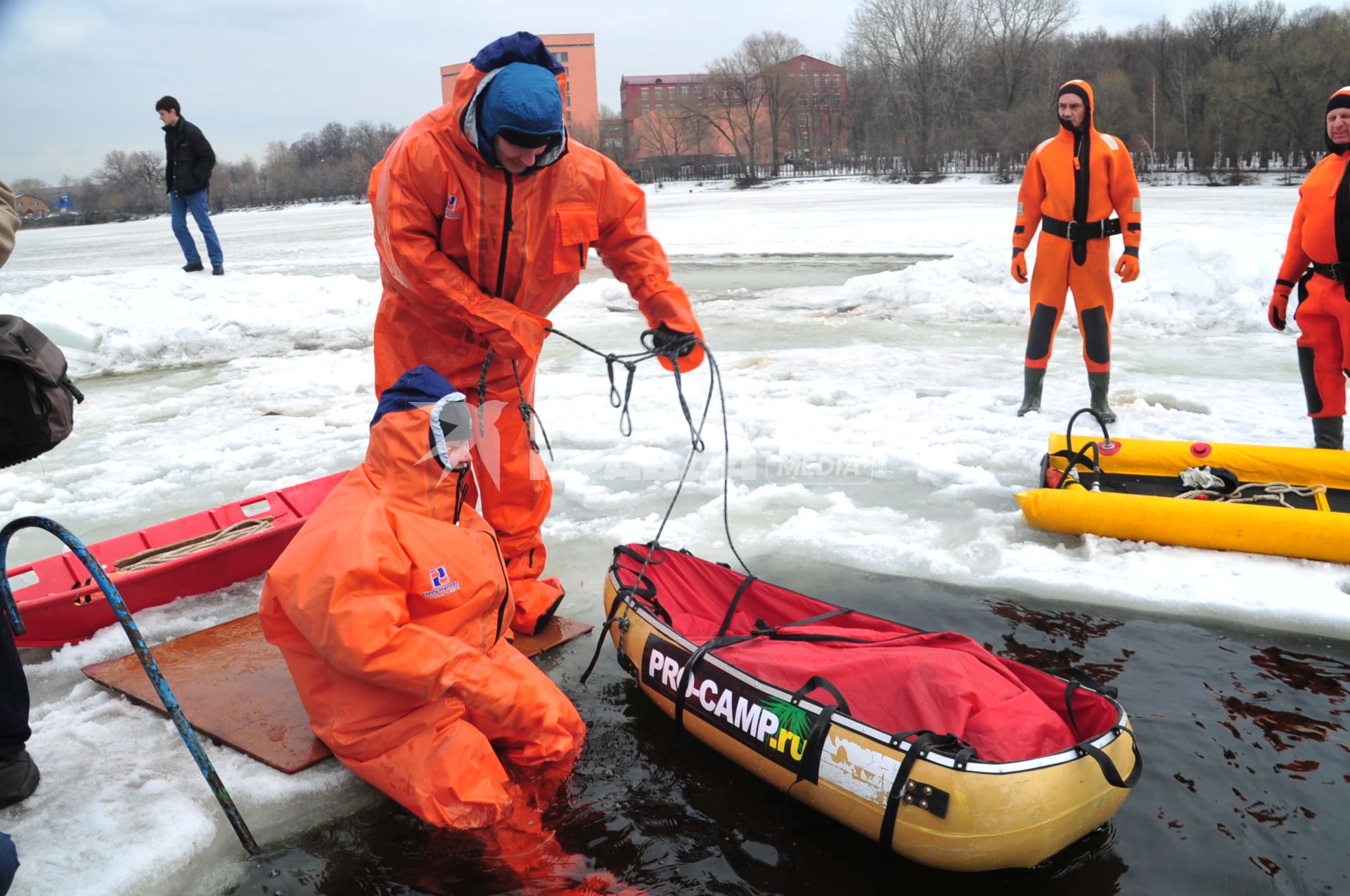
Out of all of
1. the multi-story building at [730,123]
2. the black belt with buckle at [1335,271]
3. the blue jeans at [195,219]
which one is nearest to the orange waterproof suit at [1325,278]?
the black belt with buckle at [1335,271]

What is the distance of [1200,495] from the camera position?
4352mm

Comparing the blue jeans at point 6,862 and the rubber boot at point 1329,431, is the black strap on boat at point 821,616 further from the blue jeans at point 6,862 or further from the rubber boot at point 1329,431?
the rubber boot at point 1329,431

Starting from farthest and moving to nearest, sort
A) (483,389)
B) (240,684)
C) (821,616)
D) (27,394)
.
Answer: (483,389) < (240,684) < (821,616) < (27,394)

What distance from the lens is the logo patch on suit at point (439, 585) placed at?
2.60 m

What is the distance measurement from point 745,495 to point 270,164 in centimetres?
7033

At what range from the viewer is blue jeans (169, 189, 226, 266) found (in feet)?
33.0

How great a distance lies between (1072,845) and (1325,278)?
3442 mm

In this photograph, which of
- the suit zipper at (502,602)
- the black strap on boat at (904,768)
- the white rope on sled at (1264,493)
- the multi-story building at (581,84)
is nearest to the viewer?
the black strap on boat at (904,768)

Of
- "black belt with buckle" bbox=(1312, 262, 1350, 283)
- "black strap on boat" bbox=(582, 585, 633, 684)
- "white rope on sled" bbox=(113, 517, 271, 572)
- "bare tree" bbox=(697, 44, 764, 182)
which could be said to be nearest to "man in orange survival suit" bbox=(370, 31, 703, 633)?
"black strap on boat" bbox=(582, 585, 633, 684)

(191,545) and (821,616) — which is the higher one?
(191,545)

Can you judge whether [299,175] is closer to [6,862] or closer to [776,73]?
[776,73]

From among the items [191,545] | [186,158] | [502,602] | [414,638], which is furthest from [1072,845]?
[186,158]

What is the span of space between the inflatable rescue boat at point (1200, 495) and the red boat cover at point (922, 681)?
1571mm

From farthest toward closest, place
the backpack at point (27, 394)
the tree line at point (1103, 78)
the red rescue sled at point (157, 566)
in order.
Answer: the tree line at point (1103, 78)
the red rescue sled at point (157, 566)
the backpack at point (27, 394)
